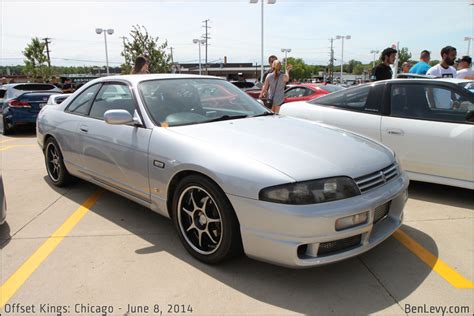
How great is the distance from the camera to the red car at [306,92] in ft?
35.0

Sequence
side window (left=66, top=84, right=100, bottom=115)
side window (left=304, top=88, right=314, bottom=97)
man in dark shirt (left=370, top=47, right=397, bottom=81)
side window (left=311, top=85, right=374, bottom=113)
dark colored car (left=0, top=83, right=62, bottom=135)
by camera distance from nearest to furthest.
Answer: side window (left=66, top=84, right=100, bottom=115), side window (left=311, top=85, right=374, bottom=113), man in dark shirt (left=370, top=47, right=397, bottom=81), dark colored car (left=0, top=83, right=62, bottom=135), side window (left=304, top=88, right=314, bottom=97)

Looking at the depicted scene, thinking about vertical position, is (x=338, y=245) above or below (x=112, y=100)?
below

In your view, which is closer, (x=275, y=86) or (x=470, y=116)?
(x=470, y=116)

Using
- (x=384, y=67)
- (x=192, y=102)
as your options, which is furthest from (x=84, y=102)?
(x=384, y=67)

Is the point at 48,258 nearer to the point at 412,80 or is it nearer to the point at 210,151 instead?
the point at 210,151

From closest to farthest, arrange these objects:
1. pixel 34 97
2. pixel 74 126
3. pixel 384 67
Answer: pixel 74 126 < pixel 384 67 < pixel 34 97

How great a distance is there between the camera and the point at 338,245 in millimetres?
2580

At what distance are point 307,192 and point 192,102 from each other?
169 centimetres

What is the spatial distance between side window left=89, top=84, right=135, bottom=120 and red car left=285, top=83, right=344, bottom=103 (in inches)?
287

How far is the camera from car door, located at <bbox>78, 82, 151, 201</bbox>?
131 inches

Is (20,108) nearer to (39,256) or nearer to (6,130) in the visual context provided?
(6,130)

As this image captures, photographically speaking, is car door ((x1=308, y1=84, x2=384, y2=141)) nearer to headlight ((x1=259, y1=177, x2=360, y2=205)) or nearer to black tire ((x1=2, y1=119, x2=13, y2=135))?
headlight ((x1=259, y1=177, x2=360, y2=205))

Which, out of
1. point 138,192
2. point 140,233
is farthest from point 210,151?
point 140,233

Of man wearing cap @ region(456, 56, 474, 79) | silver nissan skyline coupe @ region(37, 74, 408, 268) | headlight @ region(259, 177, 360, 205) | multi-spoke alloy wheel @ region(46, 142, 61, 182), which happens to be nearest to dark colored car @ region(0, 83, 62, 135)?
multi-spoke alloy wheel @ region(46, 142, 61, 182)
